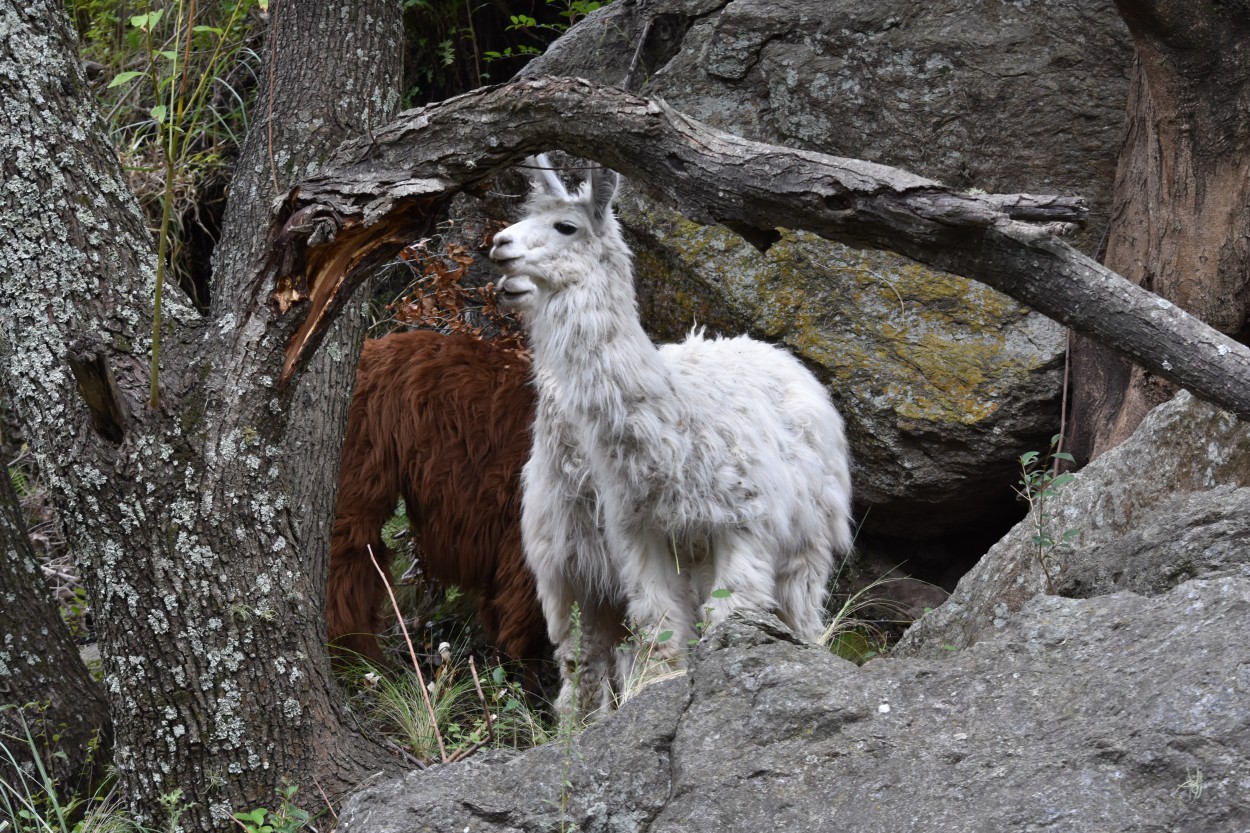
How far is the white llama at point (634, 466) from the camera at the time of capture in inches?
188

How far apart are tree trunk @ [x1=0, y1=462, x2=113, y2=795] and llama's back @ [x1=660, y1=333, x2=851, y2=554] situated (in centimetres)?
216

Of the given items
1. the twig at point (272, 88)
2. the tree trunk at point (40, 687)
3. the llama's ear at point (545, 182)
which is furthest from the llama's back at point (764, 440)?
the tree trunk at point (40, 687)

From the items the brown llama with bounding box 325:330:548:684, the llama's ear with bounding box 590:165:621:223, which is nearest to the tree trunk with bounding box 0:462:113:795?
the brown llama with bounding box 325:330:548:684

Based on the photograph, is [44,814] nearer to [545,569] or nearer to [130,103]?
[545,569]

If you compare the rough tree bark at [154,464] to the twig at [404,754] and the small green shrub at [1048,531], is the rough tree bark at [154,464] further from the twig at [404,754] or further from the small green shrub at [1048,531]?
the small green shrub at [1048,531]

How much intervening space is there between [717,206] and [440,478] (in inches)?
110

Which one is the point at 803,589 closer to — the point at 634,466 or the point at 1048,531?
the point at 634,466

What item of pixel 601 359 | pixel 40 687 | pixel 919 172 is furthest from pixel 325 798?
pixel 919 172

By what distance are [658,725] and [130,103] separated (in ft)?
22.6

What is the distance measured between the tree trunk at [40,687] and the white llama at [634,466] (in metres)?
1.74

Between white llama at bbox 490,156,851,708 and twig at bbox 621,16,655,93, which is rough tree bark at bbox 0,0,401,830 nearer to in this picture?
white llama at bbox 490,156,851,708

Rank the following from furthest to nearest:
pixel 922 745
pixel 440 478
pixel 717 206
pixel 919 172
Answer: pixel 919 172 < pixel 440 478 < pixel 717 206 < pixel 922 745

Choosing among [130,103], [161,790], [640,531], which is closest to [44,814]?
[161,790]

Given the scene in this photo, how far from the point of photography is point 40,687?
446 cm
